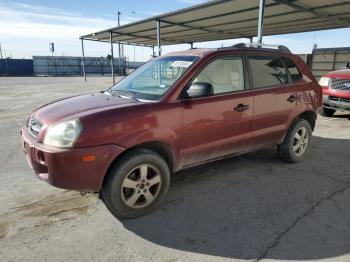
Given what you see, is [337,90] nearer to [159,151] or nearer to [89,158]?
[159,151]

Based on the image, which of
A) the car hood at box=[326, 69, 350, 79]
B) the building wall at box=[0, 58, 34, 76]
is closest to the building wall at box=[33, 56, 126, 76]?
the building wall at box=[0, 58, 34, 76]

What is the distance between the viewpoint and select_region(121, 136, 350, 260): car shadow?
9.14ft

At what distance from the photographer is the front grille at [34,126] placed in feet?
10.5

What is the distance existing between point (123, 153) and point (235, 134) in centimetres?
165

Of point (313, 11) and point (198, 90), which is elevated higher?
point (313, 11)

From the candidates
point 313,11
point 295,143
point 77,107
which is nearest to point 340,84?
point 313,11

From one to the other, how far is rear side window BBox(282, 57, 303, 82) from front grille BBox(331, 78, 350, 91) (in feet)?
13.5

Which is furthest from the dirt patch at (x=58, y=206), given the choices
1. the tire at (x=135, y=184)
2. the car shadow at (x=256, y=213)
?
Result: the car shadow at (x=256, y=213)

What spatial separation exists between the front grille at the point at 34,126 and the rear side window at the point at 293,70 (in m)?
3.72

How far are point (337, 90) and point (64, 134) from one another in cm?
789

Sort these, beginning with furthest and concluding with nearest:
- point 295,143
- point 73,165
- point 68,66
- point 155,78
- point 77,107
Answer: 1. point 68,66
2. point 295,143
3. point 155,78
4. point 77,107
5. point 73,165

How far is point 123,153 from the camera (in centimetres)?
309

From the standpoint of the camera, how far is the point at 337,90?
27.3 feet

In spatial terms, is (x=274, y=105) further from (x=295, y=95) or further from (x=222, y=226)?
(x=222, y=226)
